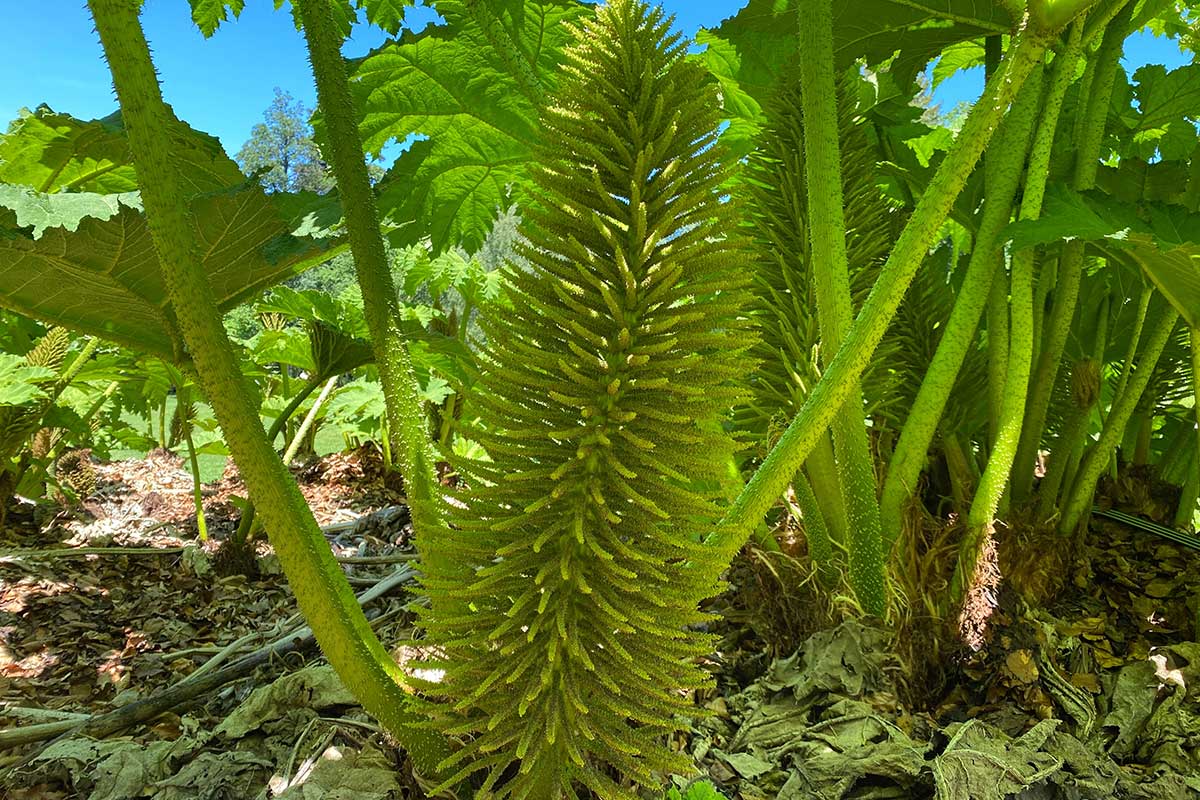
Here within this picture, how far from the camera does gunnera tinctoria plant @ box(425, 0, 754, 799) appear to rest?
1.03 m

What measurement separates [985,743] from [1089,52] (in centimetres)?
179

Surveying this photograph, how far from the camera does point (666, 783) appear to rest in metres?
1.38

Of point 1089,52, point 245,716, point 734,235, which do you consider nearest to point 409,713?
point 245,716

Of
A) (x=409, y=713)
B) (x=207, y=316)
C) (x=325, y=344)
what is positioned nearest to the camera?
(x=207, y=316)

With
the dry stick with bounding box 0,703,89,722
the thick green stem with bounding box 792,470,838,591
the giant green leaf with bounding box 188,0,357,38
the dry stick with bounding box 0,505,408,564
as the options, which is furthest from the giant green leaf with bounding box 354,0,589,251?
the dry stick with bounding box 0,703,89,722

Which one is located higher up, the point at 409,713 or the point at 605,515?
the point at 605,515

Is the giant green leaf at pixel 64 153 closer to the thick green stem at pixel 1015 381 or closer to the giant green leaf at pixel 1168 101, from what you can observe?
the thick green stem at pixel 1015 381

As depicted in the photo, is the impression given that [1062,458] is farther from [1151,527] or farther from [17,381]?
[17,381]

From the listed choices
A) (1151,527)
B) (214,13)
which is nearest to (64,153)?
(214,13)

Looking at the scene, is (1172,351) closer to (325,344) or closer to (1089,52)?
(1089,52)

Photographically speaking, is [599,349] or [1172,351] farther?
[1172,351]

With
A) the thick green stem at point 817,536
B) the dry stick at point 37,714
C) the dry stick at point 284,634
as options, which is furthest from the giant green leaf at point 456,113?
the dry stick at point 37,714

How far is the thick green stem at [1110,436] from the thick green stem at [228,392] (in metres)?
1.59

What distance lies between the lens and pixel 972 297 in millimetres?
1686
